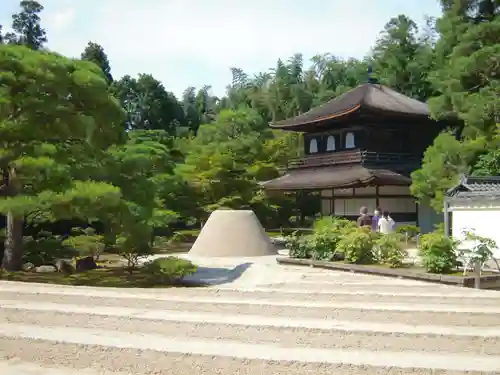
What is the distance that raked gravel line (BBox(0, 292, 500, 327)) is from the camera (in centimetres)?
733

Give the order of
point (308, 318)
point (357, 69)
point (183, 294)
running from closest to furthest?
point (308, 318) < point (183, 294) < point (357, 69)

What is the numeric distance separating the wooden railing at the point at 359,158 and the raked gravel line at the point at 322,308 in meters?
16.7

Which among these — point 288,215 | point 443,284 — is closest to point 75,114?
point 443,284

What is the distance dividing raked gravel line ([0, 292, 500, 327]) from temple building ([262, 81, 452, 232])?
50.6 ft

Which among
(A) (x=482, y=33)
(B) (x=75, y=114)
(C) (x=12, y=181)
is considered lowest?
(C) (x=12, y=181)

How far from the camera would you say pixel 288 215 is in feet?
95.6

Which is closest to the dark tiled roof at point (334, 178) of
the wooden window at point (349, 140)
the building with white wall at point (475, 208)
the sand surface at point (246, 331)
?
the wooden window at point (349, 140)

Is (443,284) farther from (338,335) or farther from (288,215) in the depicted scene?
(288,215)

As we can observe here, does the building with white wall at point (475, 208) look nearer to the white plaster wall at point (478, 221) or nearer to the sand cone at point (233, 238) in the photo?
the white plaster wall at point (478, 221)

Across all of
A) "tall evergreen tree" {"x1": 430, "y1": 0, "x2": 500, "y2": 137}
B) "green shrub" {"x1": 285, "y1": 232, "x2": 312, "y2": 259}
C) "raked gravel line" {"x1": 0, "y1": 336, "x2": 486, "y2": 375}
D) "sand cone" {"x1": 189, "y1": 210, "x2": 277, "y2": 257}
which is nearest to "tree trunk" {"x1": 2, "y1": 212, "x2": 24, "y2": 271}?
"raked gravel line" {"x1": 0, "y1": 336, "x2": 486, "y2": 375}

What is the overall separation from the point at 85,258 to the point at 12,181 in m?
3.03

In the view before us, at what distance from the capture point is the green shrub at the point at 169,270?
10406mm

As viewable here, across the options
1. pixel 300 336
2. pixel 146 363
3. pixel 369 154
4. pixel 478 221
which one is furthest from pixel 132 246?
pixel 369 154

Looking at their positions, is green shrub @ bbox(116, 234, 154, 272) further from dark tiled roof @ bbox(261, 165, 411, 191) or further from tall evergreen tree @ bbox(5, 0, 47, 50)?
tall evergreen tree @ bbox(5, 0, 47, 50)
